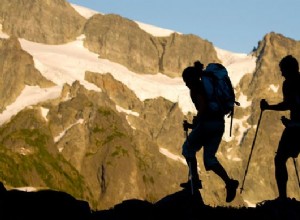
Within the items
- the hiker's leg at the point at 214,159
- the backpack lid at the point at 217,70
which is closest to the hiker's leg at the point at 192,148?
the hiker's leg at the point at 214,159

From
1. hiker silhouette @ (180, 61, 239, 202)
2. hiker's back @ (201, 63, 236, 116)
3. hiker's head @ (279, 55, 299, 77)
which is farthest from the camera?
hiker's head @ (279, 55, 299, 77)

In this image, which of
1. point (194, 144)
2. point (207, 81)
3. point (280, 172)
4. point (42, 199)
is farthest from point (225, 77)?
point (42, 199)

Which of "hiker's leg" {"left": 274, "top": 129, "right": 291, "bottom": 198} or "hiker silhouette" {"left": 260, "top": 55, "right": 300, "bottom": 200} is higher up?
"hiker silhouette" {"left": 260, "top": 55, "right": 300, "bottom": 200}

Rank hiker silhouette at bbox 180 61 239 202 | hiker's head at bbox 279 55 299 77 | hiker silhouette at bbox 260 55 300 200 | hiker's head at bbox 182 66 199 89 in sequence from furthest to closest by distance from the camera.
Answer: hiker's head at bbox 279 55 299 77 < hiker silhouette at bbox 260 55 300 200 < hiker's head at bbox 182 66 199 89 < hiker silhouette at bbox 180 61 239 202

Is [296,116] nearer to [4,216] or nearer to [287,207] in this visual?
[287,207]

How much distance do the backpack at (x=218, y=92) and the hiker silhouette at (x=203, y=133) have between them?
12 centimetres

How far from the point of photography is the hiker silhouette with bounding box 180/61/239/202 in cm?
1664

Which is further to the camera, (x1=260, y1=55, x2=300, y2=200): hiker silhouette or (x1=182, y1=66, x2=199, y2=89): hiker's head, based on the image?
(x1=260, y1=55, x2=300, y2=200): hiker silhouette

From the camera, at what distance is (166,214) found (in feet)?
50.7

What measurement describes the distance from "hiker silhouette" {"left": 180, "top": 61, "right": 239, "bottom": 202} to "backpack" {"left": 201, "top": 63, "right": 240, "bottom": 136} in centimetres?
12

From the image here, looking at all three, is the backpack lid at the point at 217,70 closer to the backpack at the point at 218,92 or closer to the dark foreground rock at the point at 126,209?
the backpack at the point at 218,92

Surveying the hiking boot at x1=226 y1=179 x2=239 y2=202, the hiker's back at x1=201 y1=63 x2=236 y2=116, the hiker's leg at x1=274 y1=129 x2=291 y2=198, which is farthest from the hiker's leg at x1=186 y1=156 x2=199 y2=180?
the hiker's leg at x1=274 y1=129 x2=291 y2=198

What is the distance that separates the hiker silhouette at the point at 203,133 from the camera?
1664cm

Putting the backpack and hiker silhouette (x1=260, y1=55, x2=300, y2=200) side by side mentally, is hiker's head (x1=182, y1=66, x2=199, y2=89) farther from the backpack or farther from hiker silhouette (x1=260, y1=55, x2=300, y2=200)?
hiker silhouette (x1=260, y1=55, x2=300, y2=200)
